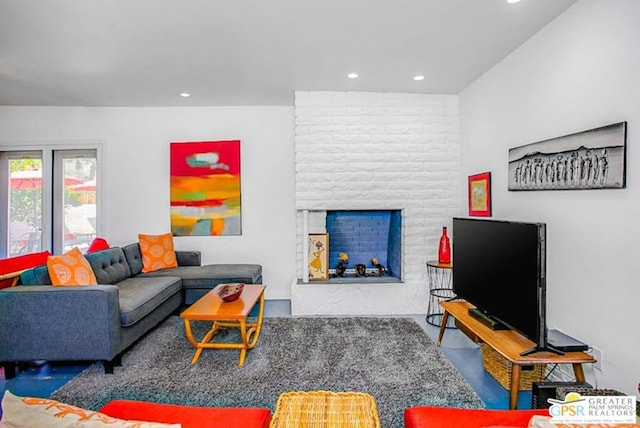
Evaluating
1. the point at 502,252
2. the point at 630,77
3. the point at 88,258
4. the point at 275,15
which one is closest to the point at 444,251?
the point at 502,252

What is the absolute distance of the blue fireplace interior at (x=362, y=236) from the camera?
178 inches

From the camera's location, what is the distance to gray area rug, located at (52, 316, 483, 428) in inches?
92.7

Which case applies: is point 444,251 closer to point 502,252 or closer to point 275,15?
point 502,252

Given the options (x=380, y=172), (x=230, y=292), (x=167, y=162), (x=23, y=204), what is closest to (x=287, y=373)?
(x=230, y=292)

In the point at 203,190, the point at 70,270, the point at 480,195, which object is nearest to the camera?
the point at 70,270

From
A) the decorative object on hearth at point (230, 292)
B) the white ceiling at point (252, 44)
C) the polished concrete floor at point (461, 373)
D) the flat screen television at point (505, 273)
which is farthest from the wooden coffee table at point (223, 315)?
the white ceiling at point (252, 44)

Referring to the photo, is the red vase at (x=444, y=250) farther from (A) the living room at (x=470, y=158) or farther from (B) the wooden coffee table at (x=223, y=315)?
(B) the wooden coffee table at (x=223, y=315)

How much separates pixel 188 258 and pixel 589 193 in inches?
161

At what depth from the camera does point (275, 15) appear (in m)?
2.48

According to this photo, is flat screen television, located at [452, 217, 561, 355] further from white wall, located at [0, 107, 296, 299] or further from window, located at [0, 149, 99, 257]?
window, located at [0, 149, 99, 257]

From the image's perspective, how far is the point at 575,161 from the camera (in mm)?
2330

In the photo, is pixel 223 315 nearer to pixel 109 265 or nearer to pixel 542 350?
pixel 109 265

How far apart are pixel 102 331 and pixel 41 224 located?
3093mm

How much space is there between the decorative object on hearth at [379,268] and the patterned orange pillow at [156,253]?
2.42m
